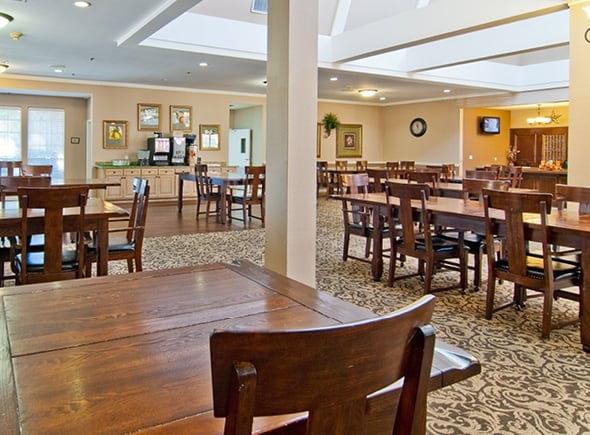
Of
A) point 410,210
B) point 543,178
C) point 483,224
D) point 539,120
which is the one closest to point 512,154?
point 539,120

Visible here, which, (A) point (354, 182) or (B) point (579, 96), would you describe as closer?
(B) point (579, 96)

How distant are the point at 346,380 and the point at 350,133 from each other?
14704 millimetres

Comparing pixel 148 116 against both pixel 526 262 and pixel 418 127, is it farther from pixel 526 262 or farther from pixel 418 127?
pixel 526 262

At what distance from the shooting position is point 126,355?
1.12 m

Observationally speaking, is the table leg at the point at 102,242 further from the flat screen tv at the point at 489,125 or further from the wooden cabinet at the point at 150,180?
the flat screen tv at the point at 489,125

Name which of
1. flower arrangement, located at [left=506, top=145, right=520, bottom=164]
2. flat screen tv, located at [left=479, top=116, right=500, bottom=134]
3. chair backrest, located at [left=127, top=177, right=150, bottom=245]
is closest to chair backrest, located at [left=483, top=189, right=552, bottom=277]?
chair backrest, located at [left=127, top=177, right=150, bottom=245]

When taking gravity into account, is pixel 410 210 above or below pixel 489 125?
below

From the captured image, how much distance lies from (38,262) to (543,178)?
1029 cm

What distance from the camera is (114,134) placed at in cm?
1136

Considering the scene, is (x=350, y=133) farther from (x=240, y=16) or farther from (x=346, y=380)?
(x=346, y=380)

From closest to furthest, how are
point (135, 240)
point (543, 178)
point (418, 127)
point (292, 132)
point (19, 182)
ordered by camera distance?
point (292, 132) < point (135, 240) < point (19, 182) < point (543, 178) < point (418, 127)

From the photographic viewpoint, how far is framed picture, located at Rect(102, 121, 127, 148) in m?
11.2

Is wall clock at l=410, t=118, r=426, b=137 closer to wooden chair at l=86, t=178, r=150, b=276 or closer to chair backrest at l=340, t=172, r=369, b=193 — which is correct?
chair backrest at l=340, t=172, r=369, b=193

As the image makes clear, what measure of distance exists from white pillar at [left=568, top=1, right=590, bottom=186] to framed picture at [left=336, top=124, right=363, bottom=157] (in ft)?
32.1
